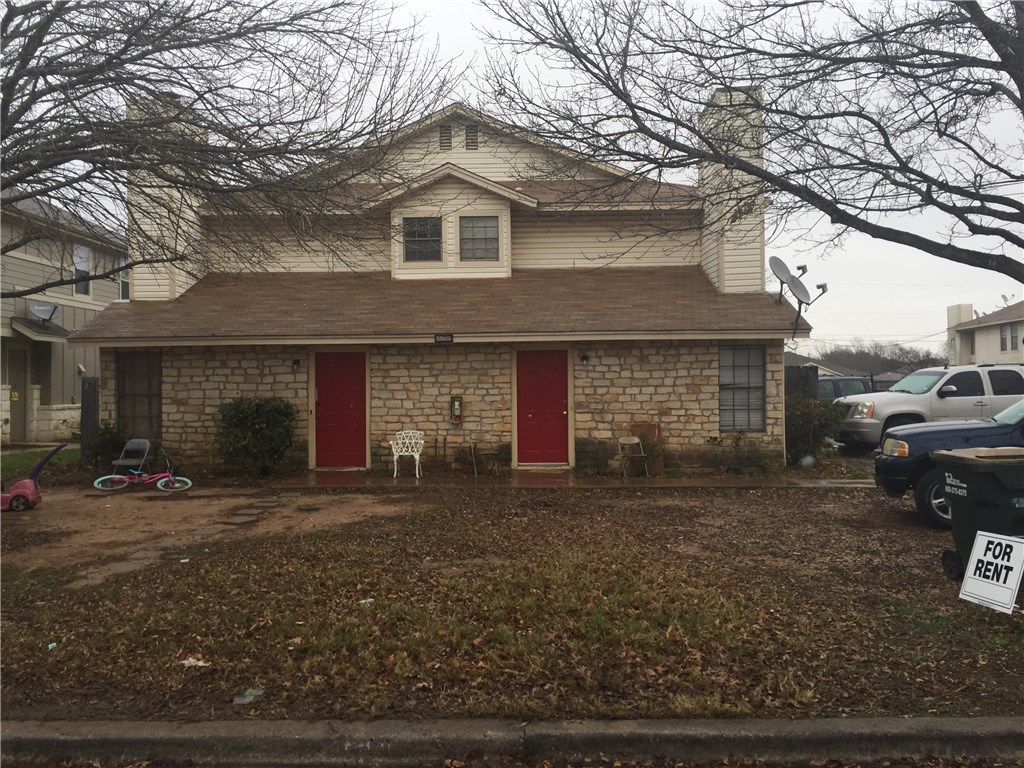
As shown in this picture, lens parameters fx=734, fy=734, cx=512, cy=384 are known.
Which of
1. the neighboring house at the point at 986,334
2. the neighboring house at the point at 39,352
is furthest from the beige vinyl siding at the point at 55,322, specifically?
the neighboring house at the point at 986,334

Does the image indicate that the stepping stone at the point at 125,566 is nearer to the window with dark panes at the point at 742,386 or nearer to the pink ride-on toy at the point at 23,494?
the pink ride-on toy at the point at 23,494

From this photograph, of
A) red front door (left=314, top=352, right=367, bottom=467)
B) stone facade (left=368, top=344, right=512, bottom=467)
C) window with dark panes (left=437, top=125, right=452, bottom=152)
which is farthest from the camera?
window with dark panes (left=437, top=125, right=452, bottom=152)

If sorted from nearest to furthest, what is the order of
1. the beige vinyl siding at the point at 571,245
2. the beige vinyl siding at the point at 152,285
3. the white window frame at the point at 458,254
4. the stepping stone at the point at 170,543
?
the stepping stone at the point at 170,543, the beige vinyl siding at the point at 152,285, the white window frame at the point at 458,254, the beige vinyl siding at the point at 571,245

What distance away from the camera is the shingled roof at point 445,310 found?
41.2ft

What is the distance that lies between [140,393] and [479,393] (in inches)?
251

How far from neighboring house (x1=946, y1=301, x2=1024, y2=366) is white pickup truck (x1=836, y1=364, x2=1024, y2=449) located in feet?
68.4

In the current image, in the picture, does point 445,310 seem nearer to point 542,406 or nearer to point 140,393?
point 542,406

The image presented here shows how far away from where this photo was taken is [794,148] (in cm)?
748

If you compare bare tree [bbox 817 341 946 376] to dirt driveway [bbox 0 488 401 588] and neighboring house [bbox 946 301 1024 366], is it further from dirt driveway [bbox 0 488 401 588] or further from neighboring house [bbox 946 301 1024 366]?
dirt driveway [bbox 0 488 401 588]

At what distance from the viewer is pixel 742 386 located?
43.2 feet

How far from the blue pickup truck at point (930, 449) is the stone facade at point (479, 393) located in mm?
4479

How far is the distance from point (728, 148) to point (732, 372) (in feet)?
20.7

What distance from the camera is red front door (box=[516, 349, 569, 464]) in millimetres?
13406

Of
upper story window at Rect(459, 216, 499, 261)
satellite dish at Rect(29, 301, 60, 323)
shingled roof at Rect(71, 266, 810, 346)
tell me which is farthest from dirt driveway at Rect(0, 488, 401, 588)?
satellite dish at Rect(29, 301, 60, 323)
